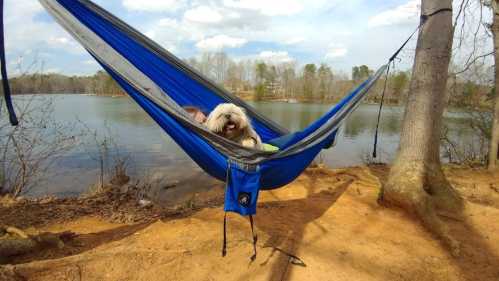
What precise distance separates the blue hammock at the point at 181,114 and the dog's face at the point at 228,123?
344mm

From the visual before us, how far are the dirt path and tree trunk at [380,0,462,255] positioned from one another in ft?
0.65

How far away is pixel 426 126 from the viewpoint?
2.85 meters

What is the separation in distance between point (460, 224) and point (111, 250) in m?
2.86

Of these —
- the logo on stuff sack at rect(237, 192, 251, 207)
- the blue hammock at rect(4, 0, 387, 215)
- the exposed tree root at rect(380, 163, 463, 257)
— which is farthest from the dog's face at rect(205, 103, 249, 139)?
the exposed tree root at rect(380, 163, 463, 257)

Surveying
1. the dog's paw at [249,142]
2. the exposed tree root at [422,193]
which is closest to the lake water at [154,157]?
the dog's paw at [249,142]

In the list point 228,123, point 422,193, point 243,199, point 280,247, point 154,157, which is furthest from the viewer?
point 154,157

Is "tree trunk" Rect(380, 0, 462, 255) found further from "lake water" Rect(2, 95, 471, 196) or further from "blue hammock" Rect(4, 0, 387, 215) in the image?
"lake water" Rect(2, 95, 471, 196)

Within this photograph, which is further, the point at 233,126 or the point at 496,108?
the point at 496,108

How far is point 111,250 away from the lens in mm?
2184

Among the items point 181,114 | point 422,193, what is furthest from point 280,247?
point 422,193

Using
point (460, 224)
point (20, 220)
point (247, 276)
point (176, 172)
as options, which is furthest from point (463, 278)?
point (176, 172)

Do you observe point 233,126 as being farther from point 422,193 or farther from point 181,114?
point 422,193

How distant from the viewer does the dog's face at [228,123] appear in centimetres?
247

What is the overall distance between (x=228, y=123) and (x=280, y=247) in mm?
1036
